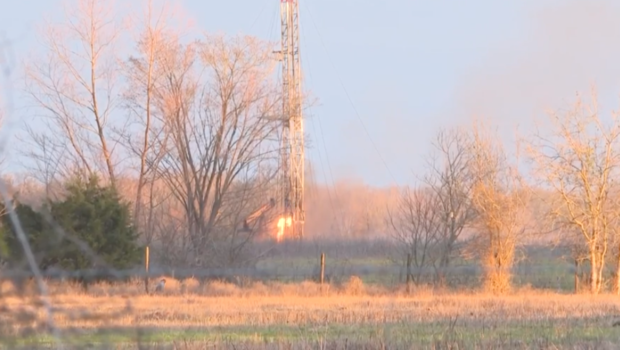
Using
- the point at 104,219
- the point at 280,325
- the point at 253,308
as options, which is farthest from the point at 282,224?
the point at 280,325

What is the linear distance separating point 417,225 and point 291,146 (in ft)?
24.2

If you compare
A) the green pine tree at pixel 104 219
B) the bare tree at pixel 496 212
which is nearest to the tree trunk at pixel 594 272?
the bare tree at pixel 496 212

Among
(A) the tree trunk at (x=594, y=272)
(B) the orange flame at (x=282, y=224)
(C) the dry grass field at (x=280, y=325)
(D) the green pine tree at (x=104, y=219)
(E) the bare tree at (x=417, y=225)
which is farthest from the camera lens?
(B) the orange flame at (x=282, y=224)

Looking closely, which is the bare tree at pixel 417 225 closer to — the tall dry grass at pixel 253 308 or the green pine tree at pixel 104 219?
the tall dry grass at pixel 253 308

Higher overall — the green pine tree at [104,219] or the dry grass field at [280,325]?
the green pine tree at [104,219]

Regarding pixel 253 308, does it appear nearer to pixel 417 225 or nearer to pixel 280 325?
pixel 280 325

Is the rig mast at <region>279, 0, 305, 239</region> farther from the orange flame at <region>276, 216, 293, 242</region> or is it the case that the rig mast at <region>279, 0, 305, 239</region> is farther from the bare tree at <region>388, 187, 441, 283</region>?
the bare tree at <region>388, 187, 441, 283</region>

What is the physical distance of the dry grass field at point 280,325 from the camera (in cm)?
401

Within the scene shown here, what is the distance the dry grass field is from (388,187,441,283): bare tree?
10371mm

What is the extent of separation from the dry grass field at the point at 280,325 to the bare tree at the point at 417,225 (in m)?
10.4

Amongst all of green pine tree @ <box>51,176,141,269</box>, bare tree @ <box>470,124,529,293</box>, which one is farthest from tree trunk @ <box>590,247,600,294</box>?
green pine tree @ <box>51,176,141,269</box>

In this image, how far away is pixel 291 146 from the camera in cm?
3794

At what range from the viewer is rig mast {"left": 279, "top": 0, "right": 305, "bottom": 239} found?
36562mm

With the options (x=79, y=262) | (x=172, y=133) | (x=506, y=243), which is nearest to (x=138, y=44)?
(x=172, y=133)
